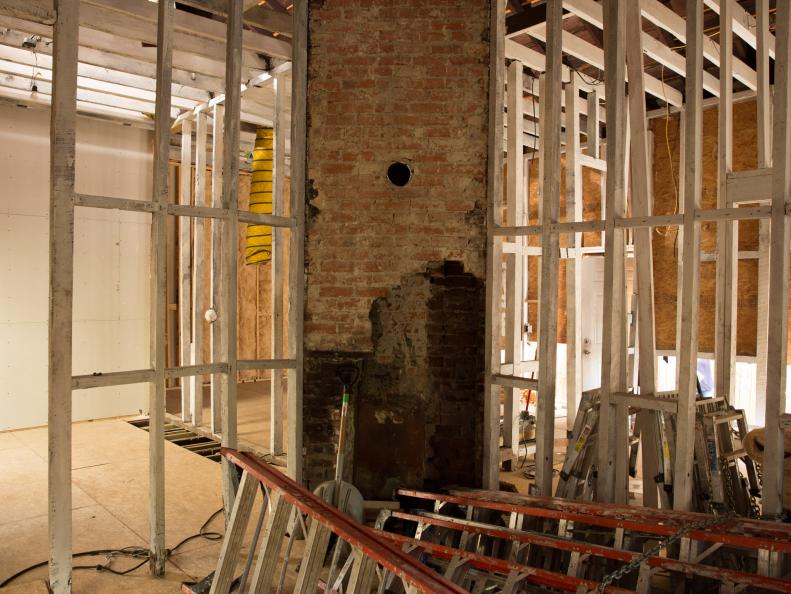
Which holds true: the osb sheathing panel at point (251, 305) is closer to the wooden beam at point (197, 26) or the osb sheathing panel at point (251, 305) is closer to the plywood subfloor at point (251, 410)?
the plywood subfloor at point (251, 410)

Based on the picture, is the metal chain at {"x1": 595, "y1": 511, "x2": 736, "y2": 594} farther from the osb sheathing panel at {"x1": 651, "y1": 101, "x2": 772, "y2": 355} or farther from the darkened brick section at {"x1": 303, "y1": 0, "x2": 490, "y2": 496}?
the osb sheathing panel at {"x1": 651, "y1": 101, "x2": 772, "y2": 355}

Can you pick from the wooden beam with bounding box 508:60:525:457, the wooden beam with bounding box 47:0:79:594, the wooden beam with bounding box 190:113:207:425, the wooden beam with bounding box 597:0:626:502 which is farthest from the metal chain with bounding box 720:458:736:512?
the wooden beam with bounding box 190:113:207:425

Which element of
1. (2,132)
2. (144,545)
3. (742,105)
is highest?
(742,105)

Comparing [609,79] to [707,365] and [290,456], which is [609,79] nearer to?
[290,456]

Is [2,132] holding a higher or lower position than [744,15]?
lower

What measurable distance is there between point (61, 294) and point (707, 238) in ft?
23.3

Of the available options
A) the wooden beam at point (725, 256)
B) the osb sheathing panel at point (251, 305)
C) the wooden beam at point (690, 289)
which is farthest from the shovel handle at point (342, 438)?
the osb sheathing panel at point (251, 305)

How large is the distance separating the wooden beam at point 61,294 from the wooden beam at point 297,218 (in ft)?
4.81

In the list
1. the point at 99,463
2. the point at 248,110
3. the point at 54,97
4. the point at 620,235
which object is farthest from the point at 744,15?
the point at 99,463

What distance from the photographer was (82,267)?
25.7 feet

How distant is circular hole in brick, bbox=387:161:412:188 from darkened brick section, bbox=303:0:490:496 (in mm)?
40

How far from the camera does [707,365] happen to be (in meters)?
8.10

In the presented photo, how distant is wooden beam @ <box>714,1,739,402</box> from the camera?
4.09 meters

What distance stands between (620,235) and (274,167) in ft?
11.4
